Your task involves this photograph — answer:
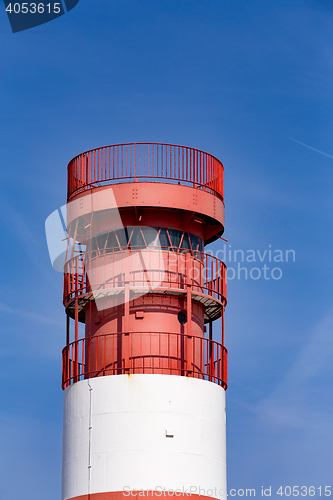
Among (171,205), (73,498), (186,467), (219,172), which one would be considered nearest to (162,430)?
(186,467)

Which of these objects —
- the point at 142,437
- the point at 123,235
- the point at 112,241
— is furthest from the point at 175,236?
the point at 142,437

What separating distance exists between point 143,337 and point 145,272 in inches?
106

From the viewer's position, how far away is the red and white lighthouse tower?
3962cm

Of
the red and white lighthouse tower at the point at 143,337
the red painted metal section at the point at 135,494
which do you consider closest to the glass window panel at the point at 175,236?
the red and white lighthouse tower at the point at 143,337

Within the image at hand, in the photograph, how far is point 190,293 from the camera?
41781 millimetres

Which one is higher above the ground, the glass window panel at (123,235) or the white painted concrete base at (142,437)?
the glass window panel at (123,235)

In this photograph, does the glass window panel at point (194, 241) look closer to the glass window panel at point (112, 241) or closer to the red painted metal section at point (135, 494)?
the glass window panel at point (112, 241)

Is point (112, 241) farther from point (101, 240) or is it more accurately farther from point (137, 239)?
point (137, 239)

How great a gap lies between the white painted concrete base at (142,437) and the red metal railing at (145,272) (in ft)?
12.8

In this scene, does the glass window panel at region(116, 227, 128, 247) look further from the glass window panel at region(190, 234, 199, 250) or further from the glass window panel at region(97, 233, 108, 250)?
the glass window panel at region(190, 234, 199, 250)

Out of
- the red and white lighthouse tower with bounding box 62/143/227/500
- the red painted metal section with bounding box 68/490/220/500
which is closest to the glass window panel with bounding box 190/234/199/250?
the red and white lighthouse tower with bounding box 62/143/227/500

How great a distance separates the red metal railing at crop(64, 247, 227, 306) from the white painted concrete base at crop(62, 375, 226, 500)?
392 centimetres

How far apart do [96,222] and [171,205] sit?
3.38 meters

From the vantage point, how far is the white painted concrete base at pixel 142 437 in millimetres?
39281
